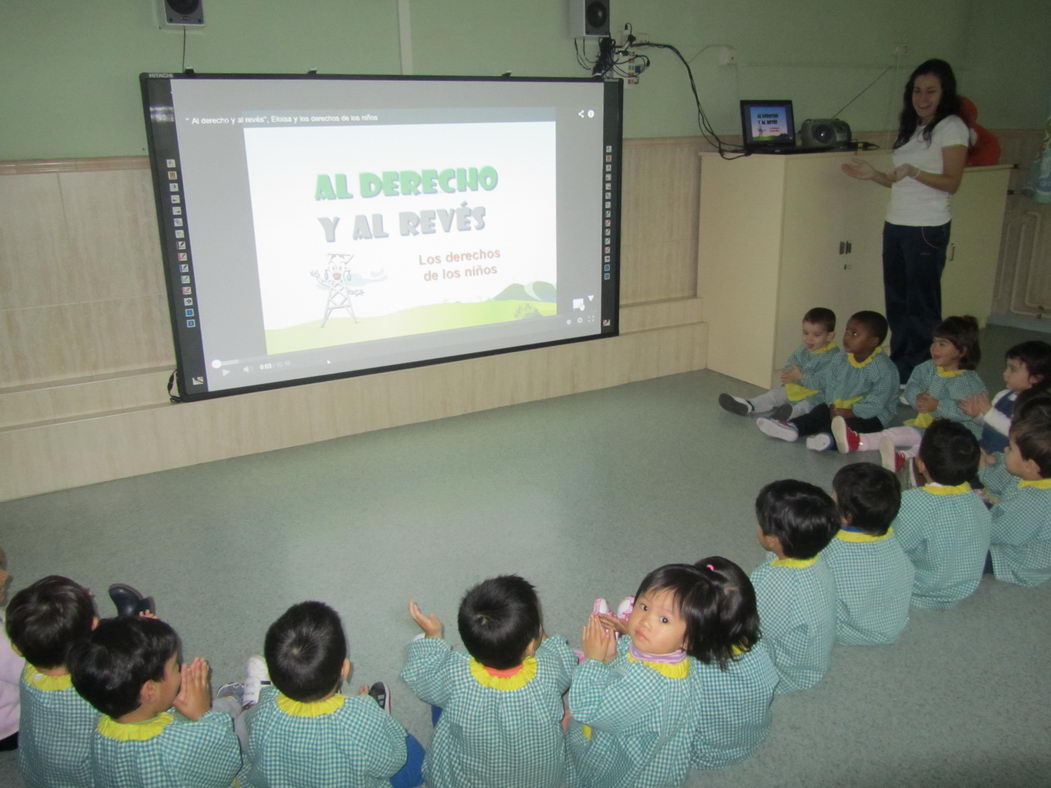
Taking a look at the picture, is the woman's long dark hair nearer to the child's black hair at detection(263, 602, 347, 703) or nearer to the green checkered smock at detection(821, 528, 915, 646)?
the green checkered smock at detection(821, 528, 915, 646)

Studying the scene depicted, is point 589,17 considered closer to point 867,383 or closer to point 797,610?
point 867,383

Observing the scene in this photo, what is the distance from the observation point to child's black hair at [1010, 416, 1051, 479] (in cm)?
252

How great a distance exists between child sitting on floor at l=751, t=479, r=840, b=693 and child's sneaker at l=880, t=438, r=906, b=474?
4.67 ft

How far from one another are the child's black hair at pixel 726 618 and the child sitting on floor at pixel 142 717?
98 cm

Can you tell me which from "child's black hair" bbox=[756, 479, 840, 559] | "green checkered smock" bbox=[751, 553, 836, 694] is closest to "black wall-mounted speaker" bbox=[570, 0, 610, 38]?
"child's black hair" bbox=[756, 479, 840, 559]

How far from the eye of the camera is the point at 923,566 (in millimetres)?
2561

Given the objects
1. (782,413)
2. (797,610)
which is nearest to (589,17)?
(782,413)

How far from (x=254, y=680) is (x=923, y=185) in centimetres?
377

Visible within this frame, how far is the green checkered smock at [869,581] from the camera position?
228 cm

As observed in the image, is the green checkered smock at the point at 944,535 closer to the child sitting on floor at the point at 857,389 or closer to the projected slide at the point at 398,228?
the child sitting on floor at the point at 857,389

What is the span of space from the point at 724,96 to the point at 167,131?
9.69 ft

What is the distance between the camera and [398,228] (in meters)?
3.75

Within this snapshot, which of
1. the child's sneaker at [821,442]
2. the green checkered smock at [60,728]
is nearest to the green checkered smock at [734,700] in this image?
the green checkered smock at [60,728]

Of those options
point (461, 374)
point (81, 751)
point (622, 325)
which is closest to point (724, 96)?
point (622, 325)
